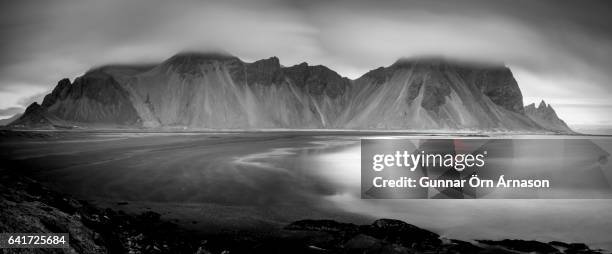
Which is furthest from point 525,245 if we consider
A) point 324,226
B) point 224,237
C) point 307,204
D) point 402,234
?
point 224,237

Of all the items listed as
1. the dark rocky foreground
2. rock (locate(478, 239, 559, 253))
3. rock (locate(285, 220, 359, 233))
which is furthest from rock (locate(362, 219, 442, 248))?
rock (locate(478, 239, 559, 253))

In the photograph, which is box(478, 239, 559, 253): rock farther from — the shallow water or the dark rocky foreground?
the shallow water

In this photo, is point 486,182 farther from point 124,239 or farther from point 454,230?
point 124,239

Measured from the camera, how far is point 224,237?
41.7ft

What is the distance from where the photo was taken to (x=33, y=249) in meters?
8.33

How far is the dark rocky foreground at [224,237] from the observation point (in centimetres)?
996

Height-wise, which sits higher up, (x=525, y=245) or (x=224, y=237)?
(x=224, y=237)

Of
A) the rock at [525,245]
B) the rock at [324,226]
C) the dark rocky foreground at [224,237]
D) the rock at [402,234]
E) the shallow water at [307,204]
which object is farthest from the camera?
the shallow water at [307,204]

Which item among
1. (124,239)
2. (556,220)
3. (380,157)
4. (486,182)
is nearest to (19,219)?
(124,239)

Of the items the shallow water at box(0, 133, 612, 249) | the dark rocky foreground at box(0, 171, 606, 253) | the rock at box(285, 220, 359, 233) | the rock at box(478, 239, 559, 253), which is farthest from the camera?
the shallow water at box(0, 133, 612, 249)

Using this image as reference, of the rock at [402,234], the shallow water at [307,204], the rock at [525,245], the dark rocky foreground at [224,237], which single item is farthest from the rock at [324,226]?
the rock at [525,245]

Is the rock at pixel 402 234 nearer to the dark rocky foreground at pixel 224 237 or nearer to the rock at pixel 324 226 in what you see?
the dark rocky foreground at pixel 224 237

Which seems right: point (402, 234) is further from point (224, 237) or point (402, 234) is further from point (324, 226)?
point (224, 237)

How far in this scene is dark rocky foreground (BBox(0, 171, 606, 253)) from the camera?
32.7 ft
